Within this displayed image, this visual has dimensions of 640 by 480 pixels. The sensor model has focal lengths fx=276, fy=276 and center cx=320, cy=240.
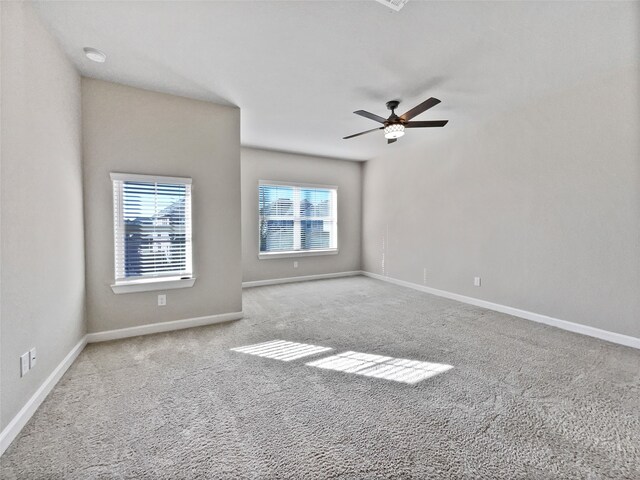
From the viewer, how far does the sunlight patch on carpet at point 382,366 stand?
7.07ft

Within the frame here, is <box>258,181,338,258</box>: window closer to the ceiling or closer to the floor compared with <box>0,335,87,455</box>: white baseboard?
closer to the ceiling

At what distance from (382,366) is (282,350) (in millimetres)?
927

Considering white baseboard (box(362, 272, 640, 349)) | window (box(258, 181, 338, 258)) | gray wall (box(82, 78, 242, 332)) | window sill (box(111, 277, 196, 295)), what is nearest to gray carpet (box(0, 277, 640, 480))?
white baseboard (box(362, 272, 640, 349))

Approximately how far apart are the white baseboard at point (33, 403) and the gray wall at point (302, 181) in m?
3.09

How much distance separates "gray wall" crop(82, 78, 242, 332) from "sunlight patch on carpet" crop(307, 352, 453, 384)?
5.37 ft

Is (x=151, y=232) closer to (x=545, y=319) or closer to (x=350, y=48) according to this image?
(x=350, y=48)

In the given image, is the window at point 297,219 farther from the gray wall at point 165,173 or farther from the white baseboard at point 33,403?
the white baseboard at point 33,403

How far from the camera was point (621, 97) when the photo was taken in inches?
107

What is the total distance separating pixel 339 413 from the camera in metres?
1.71

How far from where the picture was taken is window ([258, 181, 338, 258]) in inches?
216

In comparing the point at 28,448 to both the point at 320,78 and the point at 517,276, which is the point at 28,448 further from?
the point at 517,276

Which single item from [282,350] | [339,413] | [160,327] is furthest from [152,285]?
[339,413]

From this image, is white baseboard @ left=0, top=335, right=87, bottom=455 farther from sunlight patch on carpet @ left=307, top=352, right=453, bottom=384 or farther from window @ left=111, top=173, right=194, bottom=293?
sunlight patch on carpet @ left=307, top=352, right=453, bottom=384

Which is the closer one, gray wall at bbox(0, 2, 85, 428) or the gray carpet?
the gray carpet
